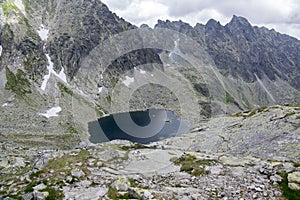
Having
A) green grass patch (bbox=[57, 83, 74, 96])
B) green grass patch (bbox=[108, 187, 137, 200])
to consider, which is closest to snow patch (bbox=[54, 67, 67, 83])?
green grass patch (bbox=[57, 83, 74, 96])

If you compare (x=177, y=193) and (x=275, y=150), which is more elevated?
(x=275, y=150)

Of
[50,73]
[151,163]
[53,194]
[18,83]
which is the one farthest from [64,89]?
[53,194]

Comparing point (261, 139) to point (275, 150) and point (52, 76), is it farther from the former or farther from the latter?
point (52, 76)

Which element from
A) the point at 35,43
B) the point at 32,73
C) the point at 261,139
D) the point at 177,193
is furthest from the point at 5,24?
the point at 177,193

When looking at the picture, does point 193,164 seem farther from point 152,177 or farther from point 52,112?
point 52,112

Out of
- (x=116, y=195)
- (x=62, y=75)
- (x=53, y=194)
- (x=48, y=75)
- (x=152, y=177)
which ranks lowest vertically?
(x=53, y=194)

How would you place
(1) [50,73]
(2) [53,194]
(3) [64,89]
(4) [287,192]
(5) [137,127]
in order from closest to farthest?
1. (4) [287,192]
2. (2) [53,194]
3. (5) [137,127]
4. (3) [64,89]
5. (1) [50,73]

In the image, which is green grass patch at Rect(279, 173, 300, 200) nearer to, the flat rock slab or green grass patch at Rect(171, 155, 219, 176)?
green grass patch at Rect(171, 155, 219, 176)

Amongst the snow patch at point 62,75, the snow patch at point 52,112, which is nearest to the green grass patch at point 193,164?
the snow patch at point 52,112
